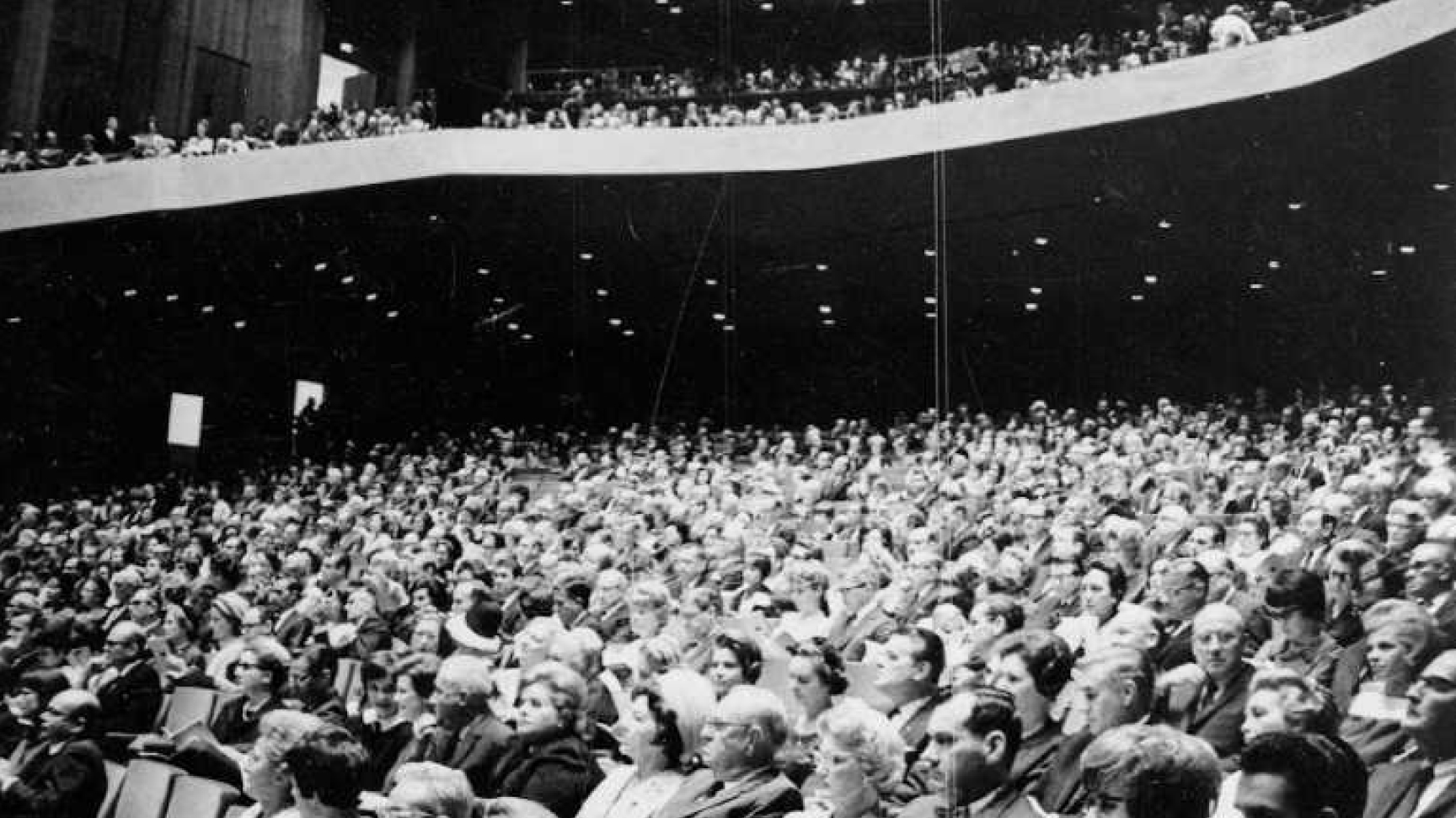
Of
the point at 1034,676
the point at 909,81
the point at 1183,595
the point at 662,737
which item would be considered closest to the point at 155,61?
the point at 909,81

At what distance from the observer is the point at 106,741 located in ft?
16.7

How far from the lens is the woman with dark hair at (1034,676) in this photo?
12.6 feet

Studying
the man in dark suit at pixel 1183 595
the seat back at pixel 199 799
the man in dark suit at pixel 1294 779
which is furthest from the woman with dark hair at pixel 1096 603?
the seat back at pixel 199 799

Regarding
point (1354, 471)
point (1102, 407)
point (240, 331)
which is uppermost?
point (240, 331)

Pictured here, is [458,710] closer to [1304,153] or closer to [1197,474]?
[1197,474]

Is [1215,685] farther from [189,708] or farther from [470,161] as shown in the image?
[470,161]

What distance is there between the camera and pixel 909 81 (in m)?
17.5

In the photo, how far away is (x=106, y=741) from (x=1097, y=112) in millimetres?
11920

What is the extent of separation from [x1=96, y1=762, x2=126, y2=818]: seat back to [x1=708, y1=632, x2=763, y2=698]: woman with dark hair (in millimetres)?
1914

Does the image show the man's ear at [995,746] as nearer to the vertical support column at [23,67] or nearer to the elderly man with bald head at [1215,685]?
the elderly man with bald head at [1215,685]

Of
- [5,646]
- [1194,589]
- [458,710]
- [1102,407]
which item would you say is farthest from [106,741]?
[1102,407]

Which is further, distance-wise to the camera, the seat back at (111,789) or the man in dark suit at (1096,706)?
the seat back at (111,789)

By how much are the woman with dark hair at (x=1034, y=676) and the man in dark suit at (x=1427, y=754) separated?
831mm

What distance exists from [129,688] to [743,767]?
3.05m
